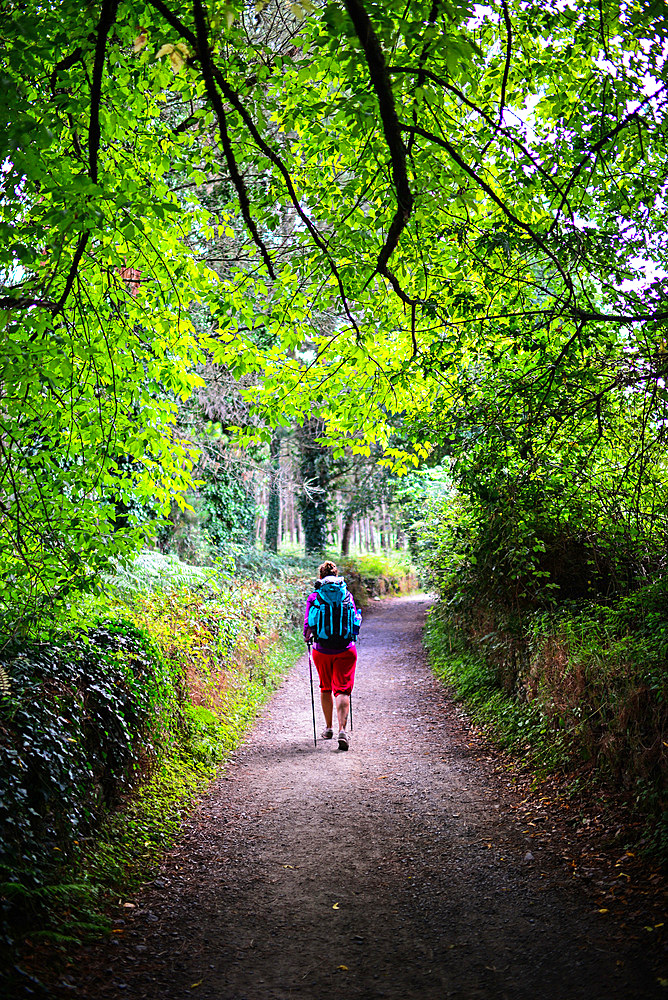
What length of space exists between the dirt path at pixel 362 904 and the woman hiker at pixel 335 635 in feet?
3.07

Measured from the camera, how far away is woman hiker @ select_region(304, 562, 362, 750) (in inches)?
343

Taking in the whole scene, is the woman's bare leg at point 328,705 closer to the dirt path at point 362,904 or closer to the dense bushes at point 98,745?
the dirt path at point 362,904

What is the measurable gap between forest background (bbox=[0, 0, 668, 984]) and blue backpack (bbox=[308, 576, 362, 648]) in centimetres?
177

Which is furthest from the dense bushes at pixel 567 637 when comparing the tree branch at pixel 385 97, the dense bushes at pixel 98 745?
the tree branch at pixel 385 97

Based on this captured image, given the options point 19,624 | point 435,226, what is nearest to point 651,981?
point 19,624

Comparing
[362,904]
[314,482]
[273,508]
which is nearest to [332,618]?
[362,904]

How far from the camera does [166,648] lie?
860 centimetres

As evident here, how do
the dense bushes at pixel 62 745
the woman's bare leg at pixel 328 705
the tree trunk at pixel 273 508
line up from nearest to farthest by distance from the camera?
the dense bushes at pixel 62 745 → the woman's bare leg at pixel 328 705 → the tree trunk at pixel 273 508

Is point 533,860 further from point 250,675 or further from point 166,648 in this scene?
point 250,675

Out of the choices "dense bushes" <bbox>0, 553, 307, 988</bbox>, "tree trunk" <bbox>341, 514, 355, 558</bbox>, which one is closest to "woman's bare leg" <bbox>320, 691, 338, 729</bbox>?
"dense bushes" <bbox>0, 553, 307, 988</bbox>

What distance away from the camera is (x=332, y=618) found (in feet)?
28.6

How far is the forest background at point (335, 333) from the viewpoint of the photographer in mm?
4516

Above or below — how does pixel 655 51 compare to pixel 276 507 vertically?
above

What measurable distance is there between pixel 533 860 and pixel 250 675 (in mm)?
7402
